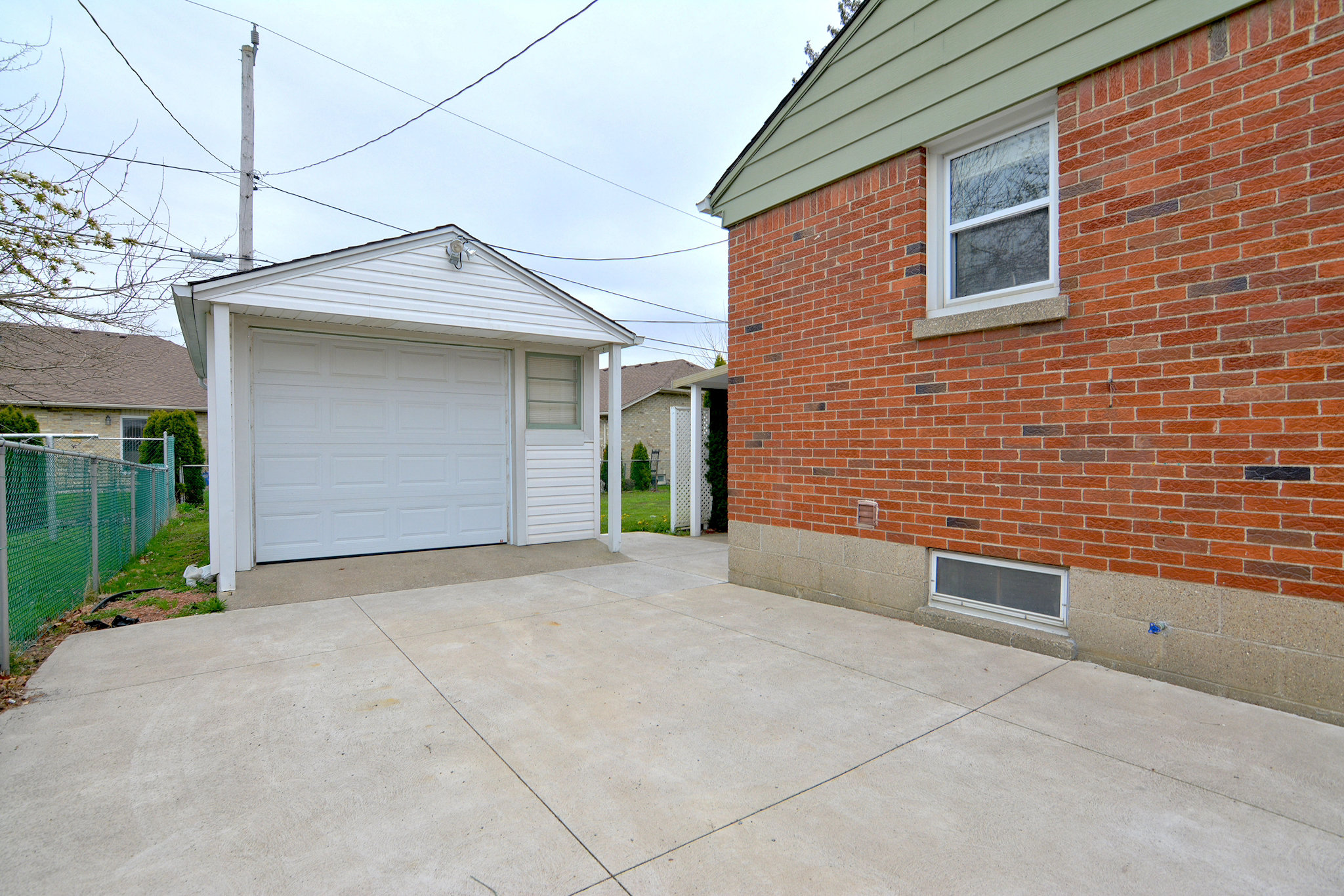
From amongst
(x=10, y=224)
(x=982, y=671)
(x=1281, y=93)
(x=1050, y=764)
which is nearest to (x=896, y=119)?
(x=1281, y=93)

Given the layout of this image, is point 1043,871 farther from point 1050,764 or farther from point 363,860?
point 363,860

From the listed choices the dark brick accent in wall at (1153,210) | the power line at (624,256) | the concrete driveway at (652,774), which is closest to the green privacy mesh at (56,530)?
the concrete driveway at (652,774)

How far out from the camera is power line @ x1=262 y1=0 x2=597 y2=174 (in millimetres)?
7305

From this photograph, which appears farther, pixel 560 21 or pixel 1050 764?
pixel 560 21

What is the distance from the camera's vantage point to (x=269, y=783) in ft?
8.00

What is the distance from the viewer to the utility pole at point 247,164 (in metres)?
10.7

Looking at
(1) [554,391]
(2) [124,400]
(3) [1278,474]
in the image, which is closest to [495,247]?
(1) [554,391]

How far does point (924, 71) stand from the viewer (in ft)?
14.7

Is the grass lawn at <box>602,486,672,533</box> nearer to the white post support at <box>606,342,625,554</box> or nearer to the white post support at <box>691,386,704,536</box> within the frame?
the white post support at <box>691,386,704,536</box>

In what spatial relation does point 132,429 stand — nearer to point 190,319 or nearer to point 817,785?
point 190,319

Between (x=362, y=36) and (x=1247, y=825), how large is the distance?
12.1 metres

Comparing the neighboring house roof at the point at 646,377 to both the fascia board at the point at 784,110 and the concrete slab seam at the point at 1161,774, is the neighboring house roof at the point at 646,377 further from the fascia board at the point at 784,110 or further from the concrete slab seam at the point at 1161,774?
the concrete slab seam at the point at 1161,774

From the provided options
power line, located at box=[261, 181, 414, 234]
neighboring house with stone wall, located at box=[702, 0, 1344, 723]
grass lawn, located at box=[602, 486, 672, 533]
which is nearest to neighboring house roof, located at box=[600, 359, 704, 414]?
grass lawn, located at box=[602, 486, 672, 533]

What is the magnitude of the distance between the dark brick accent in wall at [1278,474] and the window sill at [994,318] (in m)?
1.21
